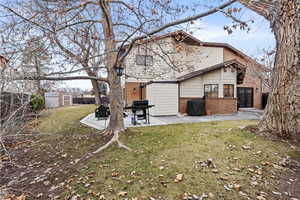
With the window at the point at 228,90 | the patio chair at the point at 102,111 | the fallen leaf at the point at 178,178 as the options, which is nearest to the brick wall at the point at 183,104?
the window at the point at 228,90

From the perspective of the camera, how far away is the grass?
9.17 feet

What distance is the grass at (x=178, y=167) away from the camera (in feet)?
9.17

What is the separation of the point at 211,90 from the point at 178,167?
9.52 metres

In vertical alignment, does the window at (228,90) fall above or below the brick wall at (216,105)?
above

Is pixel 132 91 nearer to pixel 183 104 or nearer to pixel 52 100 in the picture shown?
pixel 183 104

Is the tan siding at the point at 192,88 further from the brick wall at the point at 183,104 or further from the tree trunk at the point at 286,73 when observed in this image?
the tree trunk at the point at 286,73

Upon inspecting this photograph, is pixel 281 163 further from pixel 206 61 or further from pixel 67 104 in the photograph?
pixel 67 104

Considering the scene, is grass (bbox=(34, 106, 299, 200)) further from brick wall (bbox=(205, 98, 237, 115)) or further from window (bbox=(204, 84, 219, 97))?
window (bbox=(204, 84, 219, 97))

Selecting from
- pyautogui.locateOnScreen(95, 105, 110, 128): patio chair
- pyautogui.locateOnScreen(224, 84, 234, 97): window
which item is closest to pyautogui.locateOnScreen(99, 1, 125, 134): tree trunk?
pyautogui.locateOnScreen(95, 105, 110, 128): patio chair

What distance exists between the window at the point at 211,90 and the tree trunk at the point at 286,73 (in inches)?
284

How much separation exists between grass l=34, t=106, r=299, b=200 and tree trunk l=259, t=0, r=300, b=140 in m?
0.63

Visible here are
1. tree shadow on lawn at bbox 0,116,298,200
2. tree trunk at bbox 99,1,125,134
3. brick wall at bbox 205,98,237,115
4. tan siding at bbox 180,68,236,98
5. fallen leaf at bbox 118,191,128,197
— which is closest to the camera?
fallen leaf at bbox 118,191,128,197

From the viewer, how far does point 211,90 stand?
38.6ft

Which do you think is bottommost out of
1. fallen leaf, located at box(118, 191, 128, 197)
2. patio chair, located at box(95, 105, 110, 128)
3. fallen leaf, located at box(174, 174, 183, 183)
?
fallen leaf, located at box(118, 191, 128, 197)
